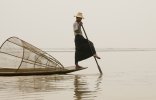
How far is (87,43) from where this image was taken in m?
13.5

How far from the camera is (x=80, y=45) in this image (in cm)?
1345

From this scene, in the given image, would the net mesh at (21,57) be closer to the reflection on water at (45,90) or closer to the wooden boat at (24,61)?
the wooden boat at (24,61)

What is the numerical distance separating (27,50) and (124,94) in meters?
5.24

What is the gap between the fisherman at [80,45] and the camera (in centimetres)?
1317

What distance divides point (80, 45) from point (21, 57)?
1.77m

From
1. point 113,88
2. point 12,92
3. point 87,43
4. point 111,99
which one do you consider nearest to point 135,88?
point 113,88

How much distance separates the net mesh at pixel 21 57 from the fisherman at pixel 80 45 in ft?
2.30

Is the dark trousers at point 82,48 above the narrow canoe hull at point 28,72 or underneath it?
above

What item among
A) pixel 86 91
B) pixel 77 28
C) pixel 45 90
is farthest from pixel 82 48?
pixel 86 91

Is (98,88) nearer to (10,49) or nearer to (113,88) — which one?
(113,88)

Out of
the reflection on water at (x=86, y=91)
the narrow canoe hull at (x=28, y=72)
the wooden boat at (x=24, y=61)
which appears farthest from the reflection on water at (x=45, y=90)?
the wooden boat at (x=24, y=61)

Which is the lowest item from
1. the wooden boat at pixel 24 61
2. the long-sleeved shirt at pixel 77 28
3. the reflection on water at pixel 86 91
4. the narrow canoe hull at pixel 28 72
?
the reflection on water at pixel 86 91

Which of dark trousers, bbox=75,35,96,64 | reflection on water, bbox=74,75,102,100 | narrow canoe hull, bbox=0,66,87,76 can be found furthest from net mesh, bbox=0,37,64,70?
reflection on water, bbox=74,75,102,100

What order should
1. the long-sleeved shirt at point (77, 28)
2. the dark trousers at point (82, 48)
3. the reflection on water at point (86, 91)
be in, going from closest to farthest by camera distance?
the reflection on water at point (86, 91) → the long-sleeved shirt at point (77, 28) → the dark trousers at point (82, 48)
